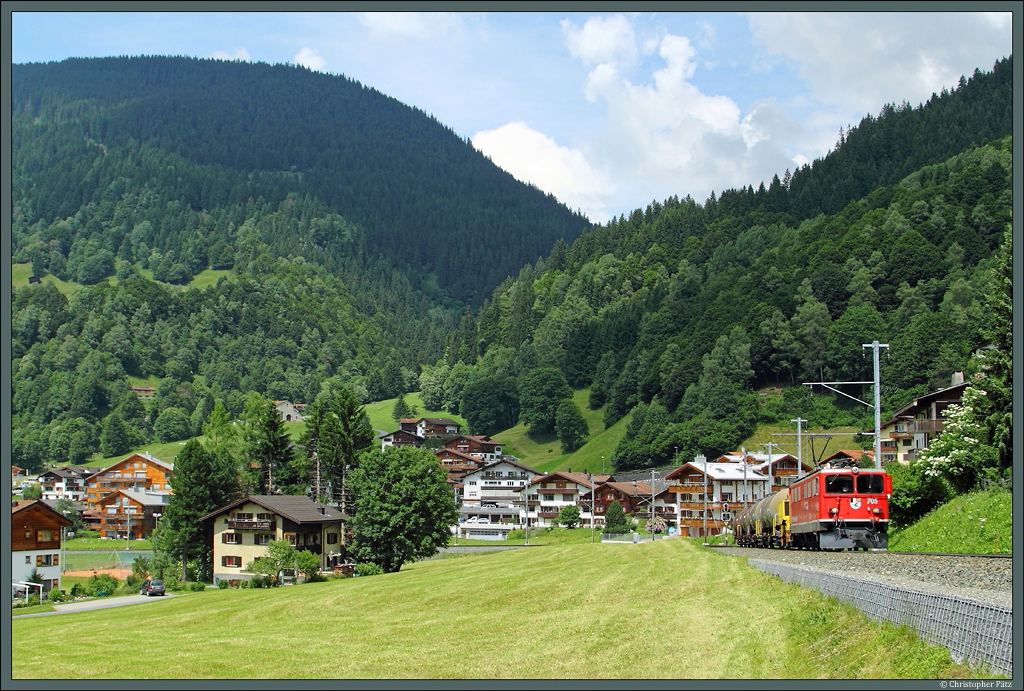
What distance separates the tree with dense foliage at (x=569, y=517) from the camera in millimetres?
136262

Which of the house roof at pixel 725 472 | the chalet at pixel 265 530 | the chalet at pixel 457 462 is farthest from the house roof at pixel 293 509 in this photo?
the chalet at pixel 457 462

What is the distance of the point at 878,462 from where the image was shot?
1652 inches

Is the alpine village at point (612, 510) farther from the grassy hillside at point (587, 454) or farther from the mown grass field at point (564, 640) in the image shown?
the grassy hillside at point (587, 454)

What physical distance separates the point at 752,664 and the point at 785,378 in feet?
519

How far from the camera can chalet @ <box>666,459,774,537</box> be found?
121125 mm

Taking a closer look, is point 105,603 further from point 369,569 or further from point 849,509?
point 849,509

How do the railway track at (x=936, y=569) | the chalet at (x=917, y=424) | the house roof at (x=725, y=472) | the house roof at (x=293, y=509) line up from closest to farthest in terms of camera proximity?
1. the railway track at (x=936, y=569)
2. the house roof at (x=293, y=509)
3. the chalet at (x=917, y=424)
4. the house roof at (x=725, y=472)

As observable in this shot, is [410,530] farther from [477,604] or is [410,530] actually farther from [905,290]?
[905,290]

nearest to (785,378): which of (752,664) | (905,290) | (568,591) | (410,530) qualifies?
(905,290)

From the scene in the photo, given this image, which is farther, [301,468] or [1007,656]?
[301,468]

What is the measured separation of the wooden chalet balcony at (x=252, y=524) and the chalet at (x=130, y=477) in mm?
105428

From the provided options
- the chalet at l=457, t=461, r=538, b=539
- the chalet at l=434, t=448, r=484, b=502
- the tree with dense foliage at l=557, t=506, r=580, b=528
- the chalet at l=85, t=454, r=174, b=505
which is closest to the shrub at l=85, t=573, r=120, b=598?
the tree with dense foliage at l=557, t=506, r=580, b=528

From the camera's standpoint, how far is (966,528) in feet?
116

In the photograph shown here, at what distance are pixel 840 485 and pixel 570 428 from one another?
507 feet
